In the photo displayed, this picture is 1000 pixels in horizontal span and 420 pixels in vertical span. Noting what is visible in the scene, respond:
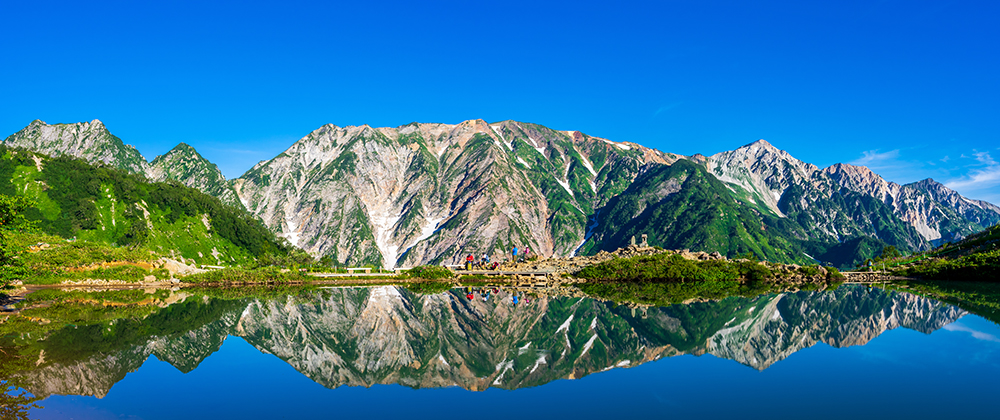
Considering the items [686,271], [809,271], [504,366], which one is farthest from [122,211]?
[809,271]

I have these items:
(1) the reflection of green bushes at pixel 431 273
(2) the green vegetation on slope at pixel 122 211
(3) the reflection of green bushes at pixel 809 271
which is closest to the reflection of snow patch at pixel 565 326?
(1) the reflection of green bushes at pixel 431 273

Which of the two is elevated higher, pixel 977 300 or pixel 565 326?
pixel 565 326

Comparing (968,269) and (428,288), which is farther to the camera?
(968,269)

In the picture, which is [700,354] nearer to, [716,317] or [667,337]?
[667,337]

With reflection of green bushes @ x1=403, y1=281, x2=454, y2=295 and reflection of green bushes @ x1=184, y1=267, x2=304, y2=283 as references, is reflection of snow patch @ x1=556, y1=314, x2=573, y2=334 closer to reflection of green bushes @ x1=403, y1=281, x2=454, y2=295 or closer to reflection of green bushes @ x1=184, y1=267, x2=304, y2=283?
reflection of green bushes @ x1=403, y1=281, x2=454, y2=295

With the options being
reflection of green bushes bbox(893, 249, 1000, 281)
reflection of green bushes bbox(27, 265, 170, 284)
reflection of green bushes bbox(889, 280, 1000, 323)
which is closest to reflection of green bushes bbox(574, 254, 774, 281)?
reflection of green bushes bbox(893, 249, 1000, 281)

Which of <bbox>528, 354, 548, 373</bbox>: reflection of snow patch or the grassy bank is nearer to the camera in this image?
<bbox>528, 354, 548, 373</bbox>: reflection of snow patch

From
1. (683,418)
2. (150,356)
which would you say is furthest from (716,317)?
(150,356)

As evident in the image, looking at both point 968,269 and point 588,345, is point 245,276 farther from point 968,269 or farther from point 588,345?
point 968,269

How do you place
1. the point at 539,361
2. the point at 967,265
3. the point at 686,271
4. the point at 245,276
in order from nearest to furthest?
the point at 539,361 → the point at 967,265 → the point at 245,276 → the point at 686,271
